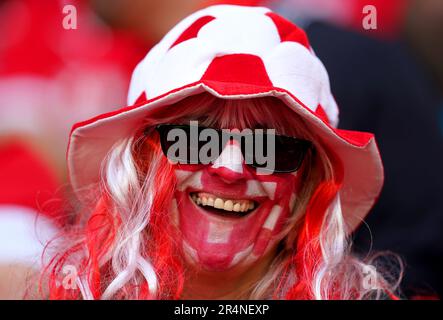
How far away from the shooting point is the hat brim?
1.78 meters

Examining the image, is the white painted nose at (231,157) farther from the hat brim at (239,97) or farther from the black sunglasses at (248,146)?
the hat brim at (239,97)

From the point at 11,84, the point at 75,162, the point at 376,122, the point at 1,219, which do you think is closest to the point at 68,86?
the point at 11,84

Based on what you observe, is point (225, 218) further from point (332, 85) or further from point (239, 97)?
point (332, 85)

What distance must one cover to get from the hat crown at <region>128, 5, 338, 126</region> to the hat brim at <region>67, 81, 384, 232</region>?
0.04m

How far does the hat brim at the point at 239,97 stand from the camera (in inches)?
69.9

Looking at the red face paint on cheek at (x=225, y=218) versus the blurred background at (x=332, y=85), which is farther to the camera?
A: the blurred background at (x=332, y=85)

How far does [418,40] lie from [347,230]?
1475 mm

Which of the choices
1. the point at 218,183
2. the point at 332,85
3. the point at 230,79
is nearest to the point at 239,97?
the point at 230,79

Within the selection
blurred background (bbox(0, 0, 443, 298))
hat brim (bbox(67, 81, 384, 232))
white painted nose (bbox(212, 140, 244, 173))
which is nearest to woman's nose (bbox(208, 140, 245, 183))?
white painted nose (bbox(212, 140, 244, 173))

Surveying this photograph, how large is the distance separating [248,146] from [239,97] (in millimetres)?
144

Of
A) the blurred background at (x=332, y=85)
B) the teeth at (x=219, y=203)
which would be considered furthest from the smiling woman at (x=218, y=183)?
the blurred background at (x=332, y=85)

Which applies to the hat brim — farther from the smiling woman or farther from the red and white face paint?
the red and white face paint

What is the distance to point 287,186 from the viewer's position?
194cm

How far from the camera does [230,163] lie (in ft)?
6.03
